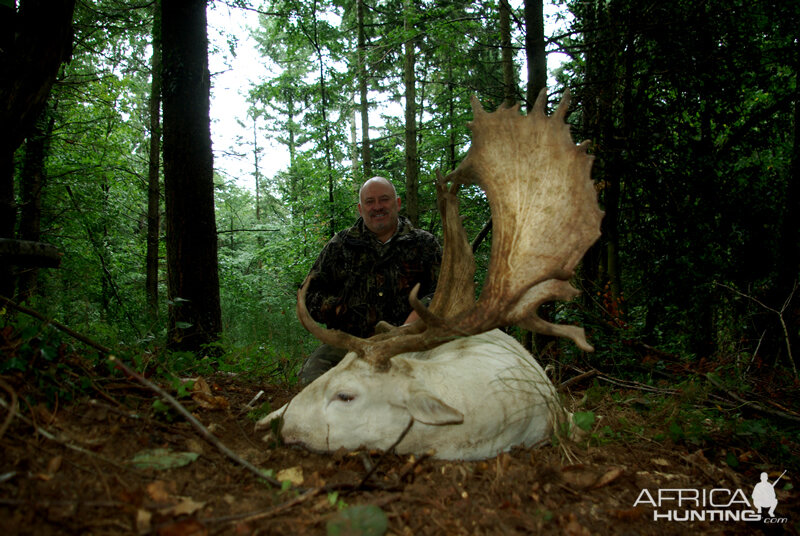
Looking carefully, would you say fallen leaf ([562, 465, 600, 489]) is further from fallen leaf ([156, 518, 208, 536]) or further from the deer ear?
fallen leaf ([156, 518, 208, 536])

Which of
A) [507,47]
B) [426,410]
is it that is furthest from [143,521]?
[507,47]

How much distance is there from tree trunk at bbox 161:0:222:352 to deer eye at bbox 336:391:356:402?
8.55ft

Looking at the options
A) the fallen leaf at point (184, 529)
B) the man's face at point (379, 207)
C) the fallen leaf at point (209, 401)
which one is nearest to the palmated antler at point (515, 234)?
the fallen leaf at point (209, 401)

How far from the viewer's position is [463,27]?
973 centimetres

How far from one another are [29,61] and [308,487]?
2897 mm

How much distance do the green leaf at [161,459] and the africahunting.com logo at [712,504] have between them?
210cm

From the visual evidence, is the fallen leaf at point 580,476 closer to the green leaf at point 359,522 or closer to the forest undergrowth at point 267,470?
the forest undergrowth at point 267,470

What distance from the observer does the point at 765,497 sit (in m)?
2.24

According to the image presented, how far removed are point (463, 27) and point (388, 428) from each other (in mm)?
9588

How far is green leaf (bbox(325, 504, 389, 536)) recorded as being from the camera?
5.44 ft

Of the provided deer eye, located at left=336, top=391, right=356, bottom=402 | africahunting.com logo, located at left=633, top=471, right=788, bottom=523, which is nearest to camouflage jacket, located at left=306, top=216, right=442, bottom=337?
deer eye, located at left=336, top=391, right=356, bottom=402

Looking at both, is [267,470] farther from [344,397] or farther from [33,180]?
[33,180]

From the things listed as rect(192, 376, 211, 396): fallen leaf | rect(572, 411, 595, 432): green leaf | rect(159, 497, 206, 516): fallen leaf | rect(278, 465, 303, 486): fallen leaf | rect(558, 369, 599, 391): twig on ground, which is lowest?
rect(558, 369, 599, 391): twig on ground

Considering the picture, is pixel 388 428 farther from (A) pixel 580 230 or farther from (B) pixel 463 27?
(B) pixel 463 27
